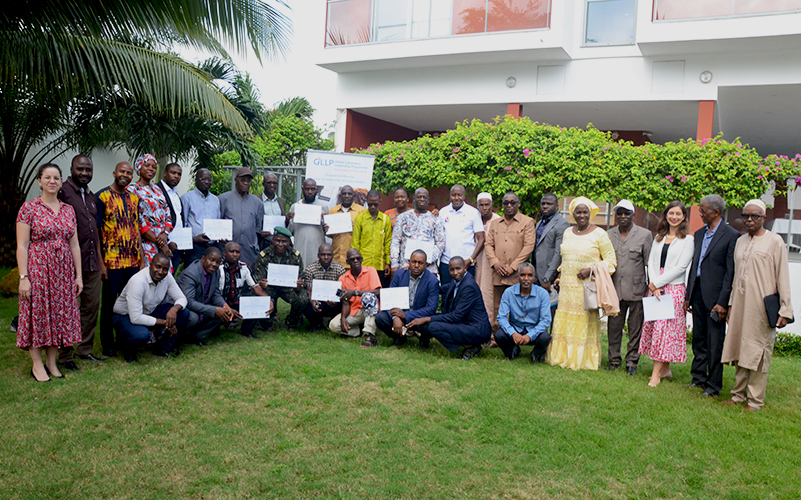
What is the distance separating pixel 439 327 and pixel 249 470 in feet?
12.4

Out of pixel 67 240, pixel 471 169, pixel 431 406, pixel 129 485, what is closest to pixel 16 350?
pixel 67 240

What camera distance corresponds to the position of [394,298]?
25.9ft

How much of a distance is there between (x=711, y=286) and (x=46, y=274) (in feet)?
21.5

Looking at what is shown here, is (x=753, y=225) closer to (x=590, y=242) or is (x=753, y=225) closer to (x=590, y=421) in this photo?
(x=590, y=242)

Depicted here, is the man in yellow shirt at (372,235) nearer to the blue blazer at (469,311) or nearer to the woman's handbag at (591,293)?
the blue blazer at (469,311)

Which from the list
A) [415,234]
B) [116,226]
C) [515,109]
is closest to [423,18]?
[515,109]

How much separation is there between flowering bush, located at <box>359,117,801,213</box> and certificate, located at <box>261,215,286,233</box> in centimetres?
362

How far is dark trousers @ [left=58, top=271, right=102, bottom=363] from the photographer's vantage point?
6.66 meters

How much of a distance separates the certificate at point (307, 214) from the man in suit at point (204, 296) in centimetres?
170

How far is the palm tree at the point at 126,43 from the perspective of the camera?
631 cm

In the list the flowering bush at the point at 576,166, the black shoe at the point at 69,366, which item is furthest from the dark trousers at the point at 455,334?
the flowering bush at the point at 576,166

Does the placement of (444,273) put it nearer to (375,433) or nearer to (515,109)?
(375,433)

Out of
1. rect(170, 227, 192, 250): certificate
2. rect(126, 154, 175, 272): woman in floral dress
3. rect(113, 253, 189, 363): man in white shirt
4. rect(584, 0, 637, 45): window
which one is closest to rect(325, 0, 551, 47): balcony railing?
rect(584, 0, 637, 45): window

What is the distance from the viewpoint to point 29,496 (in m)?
3.80
